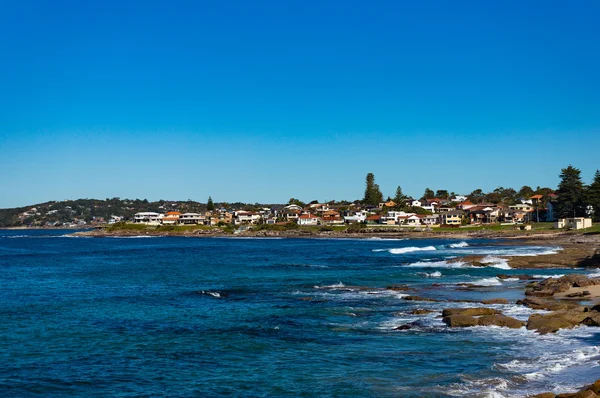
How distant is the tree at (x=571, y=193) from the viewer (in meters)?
115

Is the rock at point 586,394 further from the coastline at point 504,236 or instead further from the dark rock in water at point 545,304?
the coastline at point 504,236

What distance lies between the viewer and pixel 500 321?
25641 mm

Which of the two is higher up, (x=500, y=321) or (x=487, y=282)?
(x=500, y=321)

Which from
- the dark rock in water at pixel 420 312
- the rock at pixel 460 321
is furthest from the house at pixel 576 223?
the rock at pixel 460 321

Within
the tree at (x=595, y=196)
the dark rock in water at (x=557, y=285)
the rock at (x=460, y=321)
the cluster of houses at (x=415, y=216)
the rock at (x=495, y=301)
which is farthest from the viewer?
the cluster of houses at (x=415, y=216)

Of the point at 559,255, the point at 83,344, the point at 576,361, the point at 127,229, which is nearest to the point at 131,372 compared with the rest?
the point at 83,344

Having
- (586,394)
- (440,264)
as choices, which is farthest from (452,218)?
(586,394)

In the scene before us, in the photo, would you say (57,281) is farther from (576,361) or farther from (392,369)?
(576,361)

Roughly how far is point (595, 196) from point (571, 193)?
6552 millimetres

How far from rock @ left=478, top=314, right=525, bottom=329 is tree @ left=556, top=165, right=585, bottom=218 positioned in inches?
3933

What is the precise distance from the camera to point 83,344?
23578 millimetres

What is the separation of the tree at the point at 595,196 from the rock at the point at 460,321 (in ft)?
317

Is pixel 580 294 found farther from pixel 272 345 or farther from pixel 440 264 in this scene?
pixel 440 264

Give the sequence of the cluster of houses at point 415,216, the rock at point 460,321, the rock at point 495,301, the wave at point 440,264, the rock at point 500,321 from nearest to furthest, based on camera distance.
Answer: the rock at point 500,321 < the rock at point 460,321 < the rock at point 495,301 < the wave at point 440,264 < the cluster of houses at point 415,216
